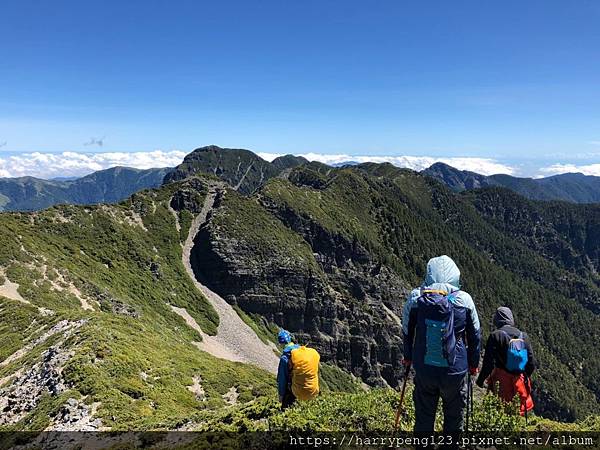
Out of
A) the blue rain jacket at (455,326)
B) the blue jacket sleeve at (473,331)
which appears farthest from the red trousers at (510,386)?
the blue jacket sleeve at (473,331)

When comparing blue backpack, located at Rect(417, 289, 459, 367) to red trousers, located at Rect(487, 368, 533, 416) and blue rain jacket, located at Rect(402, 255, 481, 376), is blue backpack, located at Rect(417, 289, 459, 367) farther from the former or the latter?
red trousers, located at Rect(487, 368, 533, 416)

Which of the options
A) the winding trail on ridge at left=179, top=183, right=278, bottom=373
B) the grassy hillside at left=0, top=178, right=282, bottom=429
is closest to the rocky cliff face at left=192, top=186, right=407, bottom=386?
the winding trail on ridge at left=179, top=183, right=278, bottom=373

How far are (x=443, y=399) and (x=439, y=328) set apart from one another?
1667mm

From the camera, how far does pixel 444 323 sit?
25.3 feet

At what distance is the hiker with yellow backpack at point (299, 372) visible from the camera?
38.6 feet

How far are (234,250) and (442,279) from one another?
115m

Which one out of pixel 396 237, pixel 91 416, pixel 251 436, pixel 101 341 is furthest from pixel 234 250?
pixel 251 436

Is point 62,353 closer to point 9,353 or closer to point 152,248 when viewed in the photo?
point 9,353

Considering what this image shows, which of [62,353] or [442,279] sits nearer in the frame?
[442,279]

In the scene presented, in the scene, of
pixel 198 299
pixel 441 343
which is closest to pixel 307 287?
pixel 198 299

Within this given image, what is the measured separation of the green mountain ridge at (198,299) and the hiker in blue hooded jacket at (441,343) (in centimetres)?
454

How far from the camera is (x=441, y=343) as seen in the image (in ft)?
25.3

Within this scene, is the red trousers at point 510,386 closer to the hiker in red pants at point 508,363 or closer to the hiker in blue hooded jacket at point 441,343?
the hiker in red pants at point 508,363

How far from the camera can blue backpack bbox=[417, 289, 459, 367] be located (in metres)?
7.70
